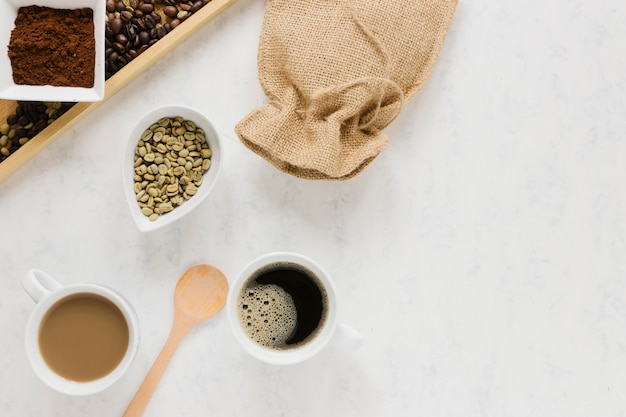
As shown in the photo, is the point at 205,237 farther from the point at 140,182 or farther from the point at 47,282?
the point at 47,282

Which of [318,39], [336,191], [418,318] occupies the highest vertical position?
[318,39]

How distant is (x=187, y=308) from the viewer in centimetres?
105

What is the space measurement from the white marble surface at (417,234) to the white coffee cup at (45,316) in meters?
0.09

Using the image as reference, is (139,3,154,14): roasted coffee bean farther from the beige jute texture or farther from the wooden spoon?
the wooden spoon

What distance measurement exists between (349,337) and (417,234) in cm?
22

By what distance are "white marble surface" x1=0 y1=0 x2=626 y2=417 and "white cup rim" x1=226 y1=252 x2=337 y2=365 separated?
105 millimetres

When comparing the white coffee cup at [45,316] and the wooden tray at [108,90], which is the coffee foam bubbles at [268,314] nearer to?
the white coffee cup at [45,316]

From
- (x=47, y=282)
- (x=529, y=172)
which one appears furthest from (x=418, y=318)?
(x=47, y=282)

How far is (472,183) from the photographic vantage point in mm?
1105

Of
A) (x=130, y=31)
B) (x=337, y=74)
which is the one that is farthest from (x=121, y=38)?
(x=337, y=74)

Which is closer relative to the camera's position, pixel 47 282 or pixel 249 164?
pixel 47 282

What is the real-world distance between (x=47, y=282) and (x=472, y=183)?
0.71m

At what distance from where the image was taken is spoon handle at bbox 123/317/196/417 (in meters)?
1.04

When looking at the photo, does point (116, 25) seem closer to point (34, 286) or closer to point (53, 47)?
point (53, 47)
